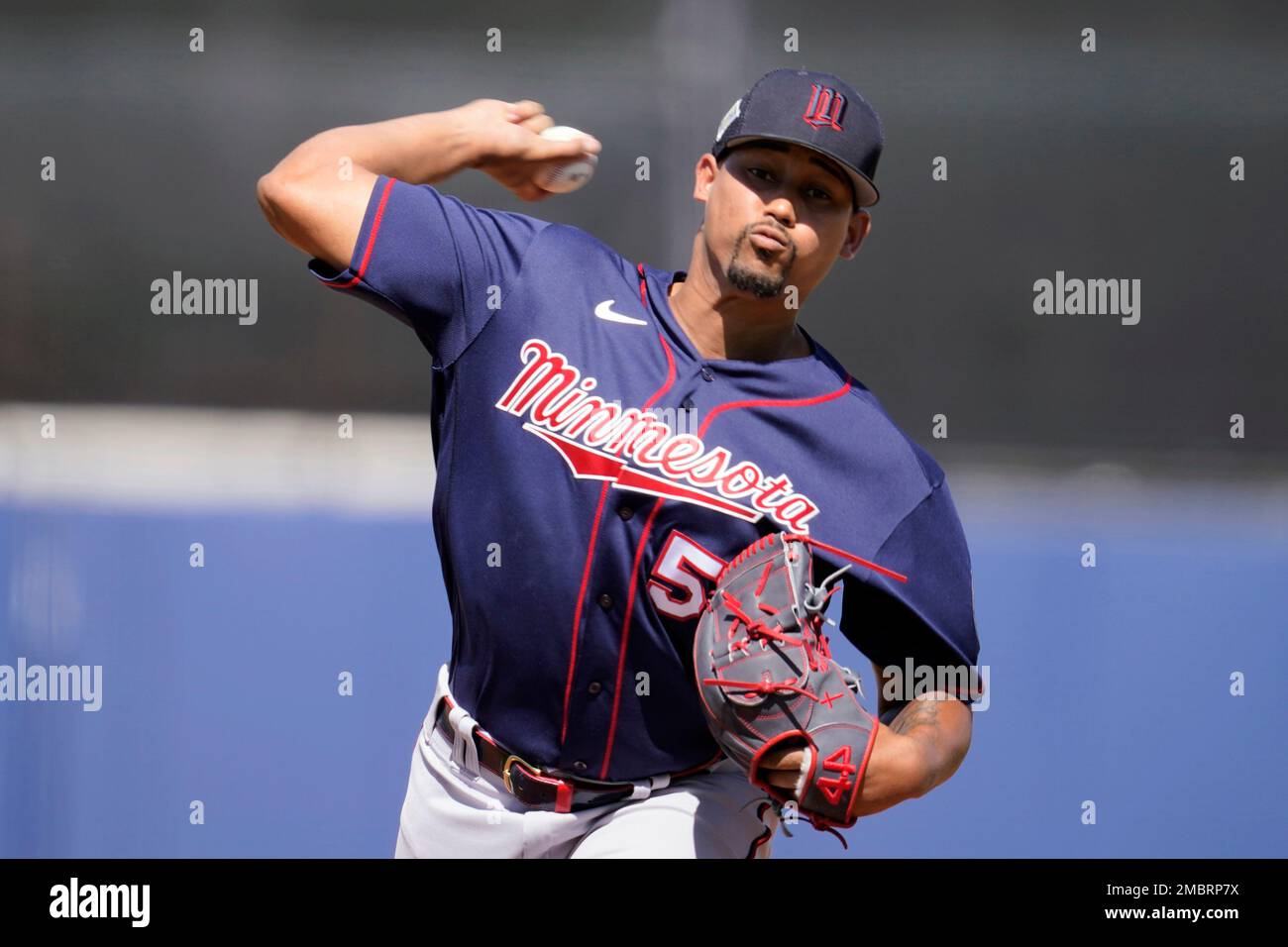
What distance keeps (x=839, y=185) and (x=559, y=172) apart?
0.40 m

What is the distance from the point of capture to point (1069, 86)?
13.6ft

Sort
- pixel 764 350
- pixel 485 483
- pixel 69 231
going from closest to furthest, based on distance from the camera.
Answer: pixel 485 483
pixel 764 350
pixel 69 231

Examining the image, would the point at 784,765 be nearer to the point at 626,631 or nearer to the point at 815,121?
the point at 626,631

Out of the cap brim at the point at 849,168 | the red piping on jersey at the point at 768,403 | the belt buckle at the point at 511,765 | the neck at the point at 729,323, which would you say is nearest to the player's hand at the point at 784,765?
the belt buckle at the point at 511,765

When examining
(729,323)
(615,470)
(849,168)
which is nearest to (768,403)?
(729,323)

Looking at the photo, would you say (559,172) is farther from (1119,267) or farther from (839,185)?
(1119,267)

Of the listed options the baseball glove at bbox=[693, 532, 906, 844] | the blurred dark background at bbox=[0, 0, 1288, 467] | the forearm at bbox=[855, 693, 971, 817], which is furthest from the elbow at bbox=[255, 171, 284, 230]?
the blurred dark background at bbox=[0, 0, 1288, 467]

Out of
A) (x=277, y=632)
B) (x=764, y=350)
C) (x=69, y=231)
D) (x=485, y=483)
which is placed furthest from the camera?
(x=69, y=231)

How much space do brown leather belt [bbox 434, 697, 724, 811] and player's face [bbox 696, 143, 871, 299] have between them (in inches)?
27.9

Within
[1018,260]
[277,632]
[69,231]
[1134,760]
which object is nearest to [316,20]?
[69,231]

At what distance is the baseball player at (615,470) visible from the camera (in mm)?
1981

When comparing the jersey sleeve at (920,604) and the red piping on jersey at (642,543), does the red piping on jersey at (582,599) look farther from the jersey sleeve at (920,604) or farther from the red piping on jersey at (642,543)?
the jersey sleeve at (920,604)

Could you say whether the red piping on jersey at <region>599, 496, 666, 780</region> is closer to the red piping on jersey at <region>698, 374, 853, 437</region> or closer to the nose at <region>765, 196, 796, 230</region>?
the red piping on jersey at <region>698, 374, 853, 437</region>

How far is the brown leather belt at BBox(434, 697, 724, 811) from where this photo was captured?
2.03 meters
